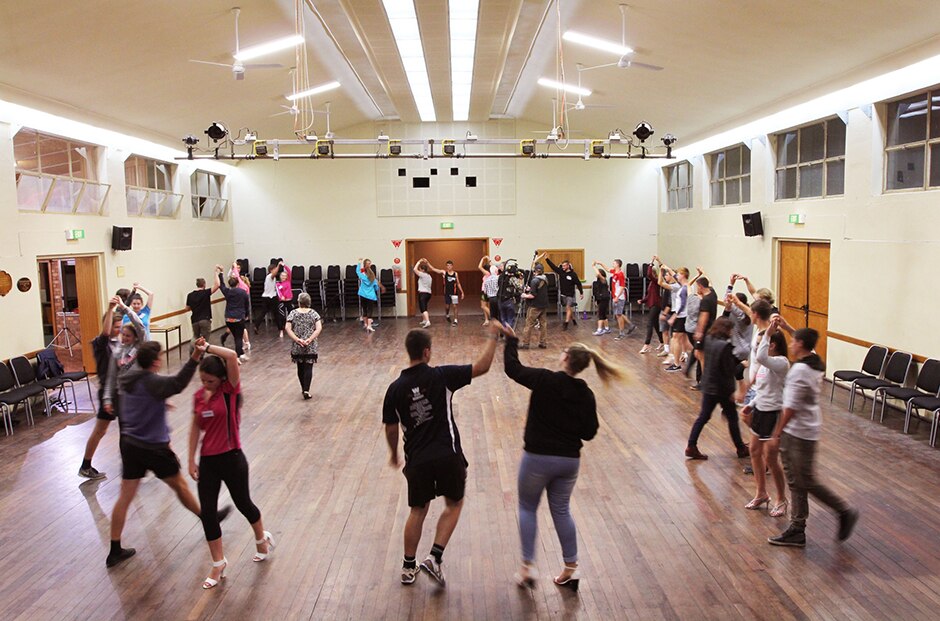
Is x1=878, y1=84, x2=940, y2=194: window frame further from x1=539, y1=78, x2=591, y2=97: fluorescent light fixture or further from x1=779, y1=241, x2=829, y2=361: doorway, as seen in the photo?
x1=539, y1=78, x2=591, y2=97: fluorescent light fixture

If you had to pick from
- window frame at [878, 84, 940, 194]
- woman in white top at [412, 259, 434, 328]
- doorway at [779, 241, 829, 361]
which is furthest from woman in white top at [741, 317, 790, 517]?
woman in white top at [412, 259, 434, 328]

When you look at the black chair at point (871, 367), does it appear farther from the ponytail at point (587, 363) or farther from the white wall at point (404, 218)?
the white wall at point (404, 218)

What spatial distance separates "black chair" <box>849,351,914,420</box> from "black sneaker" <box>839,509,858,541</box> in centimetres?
335

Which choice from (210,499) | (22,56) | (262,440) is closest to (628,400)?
(262,440)

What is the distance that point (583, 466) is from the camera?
6008 millimetres

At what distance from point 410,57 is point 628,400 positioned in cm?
631

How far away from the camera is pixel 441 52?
1021cm

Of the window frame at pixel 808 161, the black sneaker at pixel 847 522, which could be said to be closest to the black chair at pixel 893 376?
the window frame at pixel 808 161

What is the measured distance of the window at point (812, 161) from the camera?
9227mm

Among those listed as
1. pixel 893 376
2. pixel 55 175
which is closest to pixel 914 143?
pixel 893 376

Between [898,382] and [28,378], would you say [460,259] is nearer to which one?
[28,378]

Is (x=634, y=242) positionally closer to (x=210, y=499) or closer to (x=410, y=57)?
(x=410, y=57)

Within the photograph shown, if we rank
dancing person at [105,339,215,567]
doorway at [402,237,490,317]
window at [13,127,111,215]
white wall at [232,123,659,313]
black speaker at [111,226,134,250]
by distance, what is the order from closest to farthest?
dancing person at [105,339,215,567]
window at [13,127,111,215]
black speaker at [111,226,134,250]
white wall at [232,123,659,313]
doorway at [402,237,490,317]

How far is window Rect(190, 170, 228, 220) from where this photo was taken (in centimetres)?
1475
